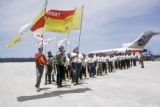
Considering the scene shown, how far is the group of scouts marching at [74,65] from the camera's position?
12492mm

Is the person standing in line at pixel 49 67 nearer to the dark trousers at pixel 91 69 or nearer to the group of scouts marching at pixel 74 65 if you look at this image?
the group of scouts marching at pixel 74 65

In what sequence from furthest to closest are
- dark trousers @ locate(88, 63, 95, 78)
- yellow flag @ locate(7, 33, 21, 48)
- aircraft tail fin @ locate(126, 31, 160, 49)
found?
1. aircraft tail fin @ locate(126, 31, 160, 49)
2. dark trousers @ locate(88, 63, 95, 78)
3. yellow flag @ locate(7, 33, 21, 48)

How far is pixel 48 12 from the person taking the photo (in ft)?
44.5

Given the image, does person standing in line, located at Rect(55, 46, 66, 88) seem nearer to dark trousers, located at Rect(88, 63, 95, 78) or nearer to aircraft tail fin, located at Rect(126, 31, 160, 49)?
dark trousers, located at Rect(88, 63, 95, 78)

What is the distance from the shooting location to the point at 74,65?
15.0 m

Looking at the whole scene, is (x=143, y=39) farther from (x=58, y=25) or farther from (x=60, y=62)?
(x=60, y=62)

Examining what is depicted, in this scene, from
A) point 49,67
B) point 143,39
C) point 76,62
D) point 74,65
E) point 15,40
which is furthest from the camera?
point 143,39

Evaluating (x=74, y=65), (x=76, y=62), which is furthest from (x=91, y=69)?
(x=76, y=62)

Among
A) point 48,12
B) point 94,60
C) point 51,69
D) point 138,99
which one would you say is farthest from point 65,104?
point 94,60

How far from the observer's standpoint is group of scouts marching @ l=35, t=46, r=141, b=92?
41.0 feet

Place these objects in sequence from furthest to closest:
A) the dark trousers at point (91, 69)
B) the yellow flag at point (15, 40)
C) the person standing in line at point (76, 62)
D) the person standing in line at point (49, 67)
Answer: the dark trousers at point (91, 69) → the person standing in line at point (49, 67) → the person standing in line at point (76, 62) → the yellow flag at point (15, 40)

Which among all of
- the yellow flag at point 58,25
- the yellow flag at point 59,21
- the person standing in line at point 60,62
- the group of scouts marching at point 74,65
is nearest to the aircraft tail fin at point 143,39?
the group of scouts marching at point 74,65

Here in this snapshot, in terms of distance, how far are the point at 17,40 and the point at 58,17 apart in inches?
123

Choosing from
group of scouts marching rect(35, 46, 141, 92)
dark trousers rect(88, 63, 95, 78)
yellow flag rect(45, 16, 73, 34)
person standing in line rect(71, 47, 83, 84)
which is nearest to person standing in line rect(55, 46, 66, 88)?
group of scouts marching rect(35, 46, 141, 92)
